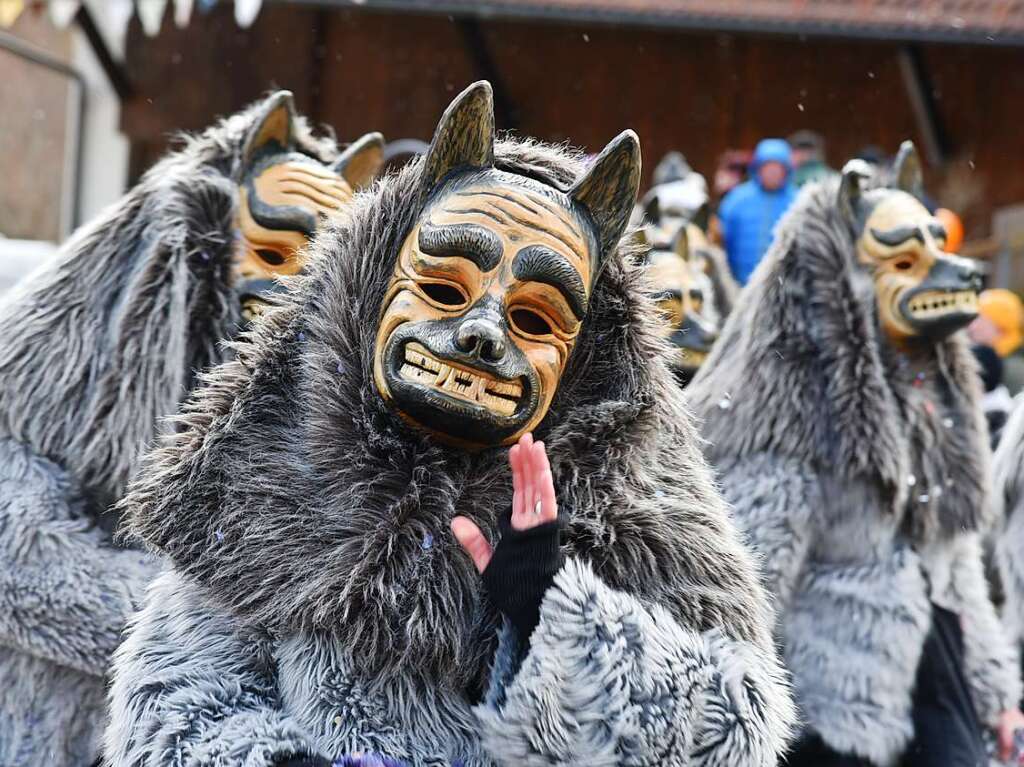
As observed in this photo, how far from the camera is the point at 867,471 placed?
450 cm

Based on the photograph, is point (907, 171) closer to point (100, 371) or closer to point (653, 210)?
point (653, 210)

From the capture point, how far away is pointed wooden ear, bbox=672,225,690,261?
6.25m


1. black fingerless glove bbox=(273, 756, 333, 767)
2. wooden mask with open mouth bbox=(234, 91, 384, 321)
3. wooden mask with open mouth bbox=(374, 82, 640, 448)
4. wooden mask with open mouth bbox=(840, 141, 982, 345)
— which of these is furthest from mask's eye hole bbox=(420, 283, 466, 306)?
wooden mask with open mouth bbox=(840, 141, 982, 345)

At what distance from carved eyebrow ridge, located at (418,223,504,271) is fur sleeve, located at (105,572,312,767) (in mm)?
749

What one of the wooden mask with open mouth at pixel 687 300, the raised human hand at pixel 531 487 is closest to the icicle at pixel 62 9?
the wooden mask with open mouth at pixel 687 300

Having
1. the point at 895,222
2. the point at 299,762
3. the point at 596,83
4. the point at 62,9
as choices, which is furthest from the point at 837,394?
the point at 596,83

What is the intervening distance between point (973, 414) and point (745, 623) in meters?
2.46

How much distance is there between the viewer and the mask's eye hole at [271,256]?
3.83 m

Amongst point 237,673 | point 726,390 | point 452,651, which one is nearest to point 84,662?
point 237,673

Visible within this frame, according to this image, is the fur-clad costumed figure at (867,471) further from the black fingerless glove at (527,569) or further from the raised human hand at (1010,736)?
the black fingerless glove at (527,569)

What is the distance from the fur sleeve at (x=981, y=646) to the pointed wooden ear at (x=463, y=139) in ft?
8.87

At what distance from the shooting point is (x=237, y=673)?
2510mm

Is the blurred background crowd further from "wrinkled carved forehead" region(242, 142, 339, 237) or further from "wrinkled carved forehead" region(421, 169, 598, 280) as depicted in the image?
"wrinkled carved forehead" region(421, 169, 598, 280)

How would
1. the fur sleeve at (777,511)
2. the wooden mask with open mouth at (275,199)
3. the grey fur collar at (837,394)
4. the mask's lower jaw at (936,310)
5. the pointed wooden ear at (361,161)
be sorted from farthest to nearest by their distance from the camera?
the mask's lower jaw at (936,310) → the grey fur collar at (837,394) → the fur sleeve at (777,511) → the pointed wooden ear at (361,161) → the wooden mask with open mouth at (275,199)
